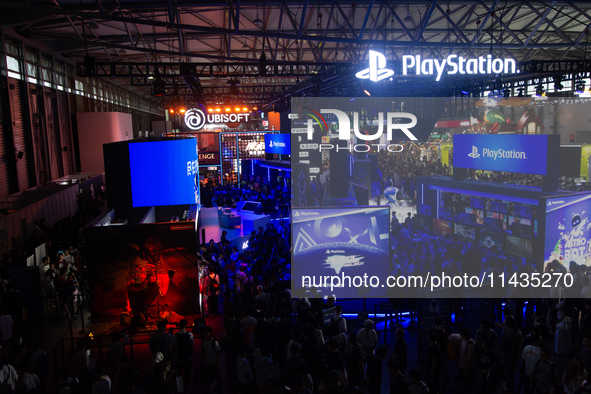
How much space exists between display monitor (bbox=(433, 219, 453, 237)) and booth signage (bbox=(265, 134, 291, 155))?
11517 millimetres

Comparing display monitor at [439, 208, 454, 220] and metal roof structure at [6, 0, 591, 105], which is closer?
metal roof structure at [6, 0, 591, 105]

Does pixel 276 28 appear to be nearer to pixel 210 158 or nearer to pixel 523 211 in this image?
pixel 210 158

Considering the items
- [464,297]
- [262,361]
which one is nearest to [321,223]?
[464,297]

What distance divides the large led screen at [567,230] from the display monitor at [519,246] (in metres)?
0.53

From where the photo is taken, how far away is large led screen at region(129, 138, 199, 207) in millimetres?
10375

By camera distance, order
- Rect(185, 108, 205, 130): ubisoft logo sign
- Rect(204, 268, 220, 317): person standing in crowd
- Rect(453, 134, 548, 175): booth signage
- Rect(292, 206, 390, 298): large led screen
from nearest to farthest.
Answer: Rect(292, 206, 390, 298): large led screen, Rect(204, 268, 220, 317): person standing in crowd, Rect(453, 134, 548, 175): booth signage, Rect(185, 108, 205, 130): ubisoft logo sign

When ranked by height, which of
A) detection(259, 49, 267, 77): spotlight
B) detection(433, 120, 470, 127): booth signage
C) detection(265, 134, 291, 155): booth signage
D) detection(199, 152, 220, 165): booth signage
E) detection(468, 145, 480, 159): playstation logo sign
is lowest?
detection(199, 152, 220, 165): booth signage

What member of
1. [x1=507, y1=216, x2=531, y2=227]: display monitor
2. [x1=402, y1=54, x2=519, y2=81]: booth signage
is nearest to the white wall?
[x1=402, y1=54, x2=519, y2=81]: booth signage

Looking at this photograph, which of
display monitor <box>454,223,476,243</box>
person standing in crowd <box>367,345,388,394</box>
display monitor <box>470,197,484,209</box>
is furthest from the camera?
display monitor <box>470,197,484,209</box>

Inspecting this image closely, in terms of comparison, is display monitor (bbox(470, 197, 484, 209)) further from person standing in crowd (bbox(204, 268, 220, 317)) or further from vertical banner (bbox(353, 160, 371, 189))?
person standing in crowd (bbox(204, 268, 220, 317))

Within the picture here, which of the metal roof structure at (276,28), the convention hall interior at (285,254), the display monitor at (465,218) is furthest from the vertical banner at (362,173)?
the display monitor at (465,218)

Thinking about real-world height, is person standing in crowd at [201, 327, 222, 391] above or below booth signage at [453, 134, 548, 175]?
below

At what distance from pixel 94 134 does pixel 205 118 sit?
221 inches

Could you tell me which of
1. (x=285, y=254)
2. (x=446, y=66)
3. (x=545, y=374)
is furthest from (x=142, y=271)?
(x=446, y=66)
